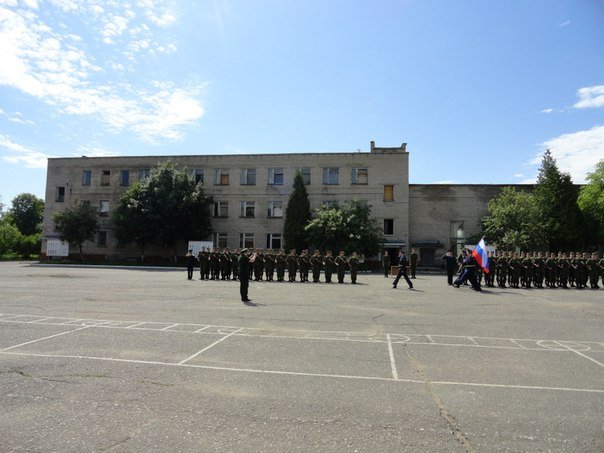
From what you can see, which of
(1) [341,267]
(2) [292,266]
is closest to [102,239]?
(2) [292,266]

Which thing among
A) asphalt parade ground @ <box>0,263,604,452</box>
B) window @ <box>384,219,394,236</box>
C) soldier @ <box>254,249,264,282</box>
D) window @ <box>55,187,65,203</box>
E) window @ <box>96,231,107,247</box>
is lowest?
asphalt parade ground @ <box>0,263,604,452</box>

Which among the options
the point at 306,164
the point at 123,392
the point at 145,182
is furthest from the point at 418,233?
the point at 123,392

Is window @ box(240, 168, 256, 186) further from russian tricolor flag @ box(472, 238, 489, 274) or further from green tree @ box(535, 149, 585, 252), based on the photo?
russian tricolor flag @ box(472, 238, 489, 274)

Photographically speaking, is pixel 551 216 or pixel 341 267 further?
pixel 551 216

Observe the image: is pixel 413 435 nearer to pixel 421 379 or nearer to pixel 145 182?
pixel 421 379

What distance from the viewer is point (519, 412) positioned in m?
4.88

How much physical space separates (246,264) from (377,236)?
26.1 metres

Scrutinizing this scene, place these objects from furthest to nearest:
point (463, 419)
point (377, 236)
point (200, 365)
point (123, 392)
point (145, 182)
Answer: point (145, 182) → point (377, 236) → point (200, 365) → point (123, 392) → point (463, 419)

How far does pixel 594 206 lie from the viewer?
41.7 m

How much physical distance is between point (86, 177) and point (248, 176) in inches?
749

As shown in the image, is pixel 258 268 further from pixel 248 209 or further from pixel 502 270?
pixel 248 209

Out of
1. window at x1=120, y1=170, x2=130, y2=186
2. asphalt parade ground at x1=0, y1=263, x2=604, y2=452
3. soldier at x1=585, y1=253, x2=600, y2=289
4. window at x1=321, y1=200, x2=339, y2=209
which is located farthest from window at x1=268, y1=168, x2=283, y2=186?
asphalt parade ground at x1=0, y1=263, x2=604, y2=452

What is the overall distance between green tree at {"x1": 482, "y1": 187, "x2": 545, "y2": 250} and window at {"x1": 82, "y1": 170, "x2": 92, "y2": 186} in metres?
42.4

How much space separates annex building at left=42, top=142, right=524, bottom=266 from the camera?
43938mm
